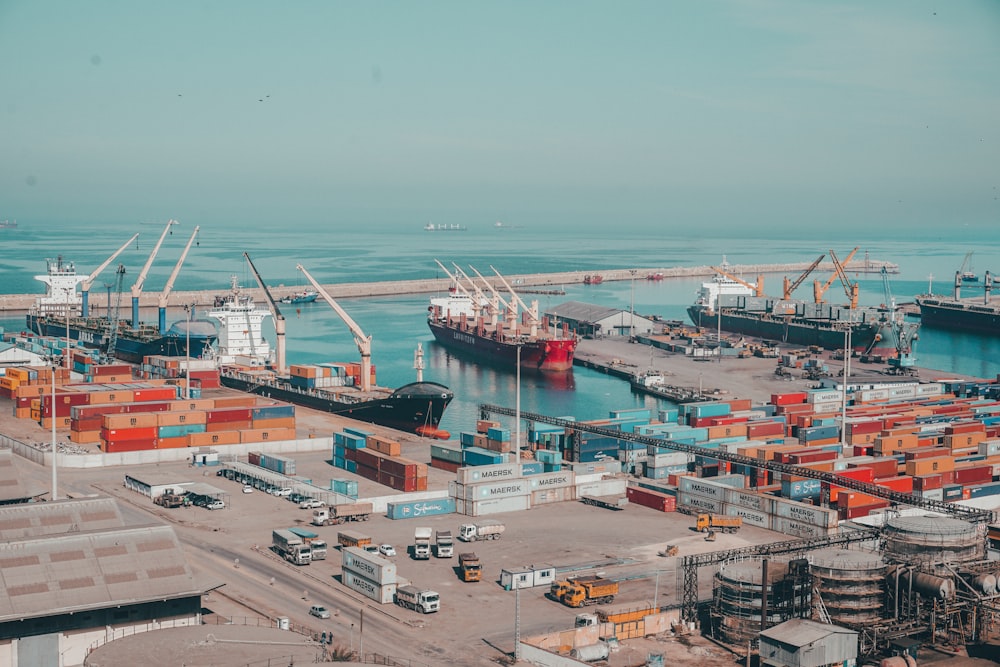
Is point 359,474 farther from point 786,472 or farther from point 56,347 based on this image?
point 56,347

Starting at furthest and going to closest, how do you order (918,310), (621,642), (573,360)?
(918,310) < (573,360) < (621,642)

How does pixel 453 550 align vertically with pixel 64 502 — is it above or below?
below

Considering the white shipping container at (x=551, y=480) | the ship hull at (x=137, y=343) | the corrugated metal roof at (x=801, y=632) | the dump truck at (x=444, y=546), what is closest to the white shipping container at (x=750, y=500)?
the white shipping container at (x=551, y=480)

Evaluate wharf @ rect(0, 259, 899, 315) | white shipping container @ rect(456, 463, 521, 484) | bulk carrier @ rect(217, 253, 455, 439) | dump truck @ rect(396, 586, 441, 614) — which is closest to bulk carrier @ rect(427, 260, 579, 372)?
bulk carrier @ rect(217, 253, 455, 439)

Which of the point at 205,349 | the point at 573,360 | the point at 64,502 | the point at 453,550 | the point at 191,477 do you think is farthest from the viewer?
the point at 573,360

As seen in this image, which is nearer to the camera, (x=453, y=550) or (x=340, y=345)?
(x=453, y=550)

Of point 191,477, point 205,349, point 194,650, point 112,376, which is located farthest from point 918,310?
point 194,650

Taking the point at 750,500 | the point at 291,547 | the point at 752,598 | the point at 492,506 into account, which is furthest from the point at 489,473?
the point at 752,598

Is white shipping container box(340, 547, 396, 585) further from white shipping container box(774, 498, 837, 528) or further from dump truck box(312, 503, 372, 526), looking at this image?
white shipping container box(774, 498, 837, 528)
